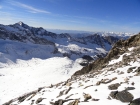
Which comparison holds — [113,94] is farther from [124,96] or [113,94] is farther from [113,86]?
[113,86]

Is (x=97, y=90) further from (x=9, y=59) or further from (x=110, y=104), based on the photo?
(x=9, y=59)

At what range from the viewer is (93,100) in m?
12.7

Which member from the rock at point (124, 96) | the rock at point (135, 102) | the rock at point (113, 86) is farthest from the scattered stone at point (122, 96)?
the rock at point (113, 86)

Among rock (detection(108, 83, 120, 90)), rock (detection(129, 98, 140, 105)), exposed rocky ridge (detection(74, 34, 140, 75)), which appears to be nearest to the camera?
rock (detection(129, 98, 140, 105))

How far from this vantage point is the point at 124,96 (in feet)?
39.4

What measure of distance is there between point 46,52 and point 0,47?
38.0 meters

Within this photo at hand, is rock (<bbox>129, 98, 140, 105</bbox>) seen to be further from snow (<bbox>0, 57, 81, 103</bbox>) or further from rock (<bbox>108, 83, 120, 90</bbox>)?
snow (<bbox>0, 57, 81, 103</bbox>)

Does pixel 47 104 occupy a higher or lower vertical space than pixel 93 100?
lower

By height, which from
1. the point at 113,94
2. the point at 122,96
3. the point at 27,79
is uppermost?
the point at 122,96

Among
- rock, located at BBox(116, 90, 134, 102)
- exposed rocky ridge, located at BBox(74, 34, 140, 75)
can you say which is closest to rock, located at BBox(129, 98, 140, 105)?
rock, located at BBox(116, 90, 134, 102)

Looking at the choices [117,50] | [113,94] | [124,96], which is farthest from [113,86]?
[117,50]

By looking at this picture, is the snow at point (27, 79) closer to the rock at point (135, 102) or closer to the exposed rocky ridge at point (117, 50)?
the exposed rocky ridge at point (117, 50)

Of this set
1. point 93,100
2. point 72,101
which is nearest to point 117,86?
point 93,100

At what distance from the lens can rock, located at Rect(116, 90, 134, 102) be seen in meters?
11.6
